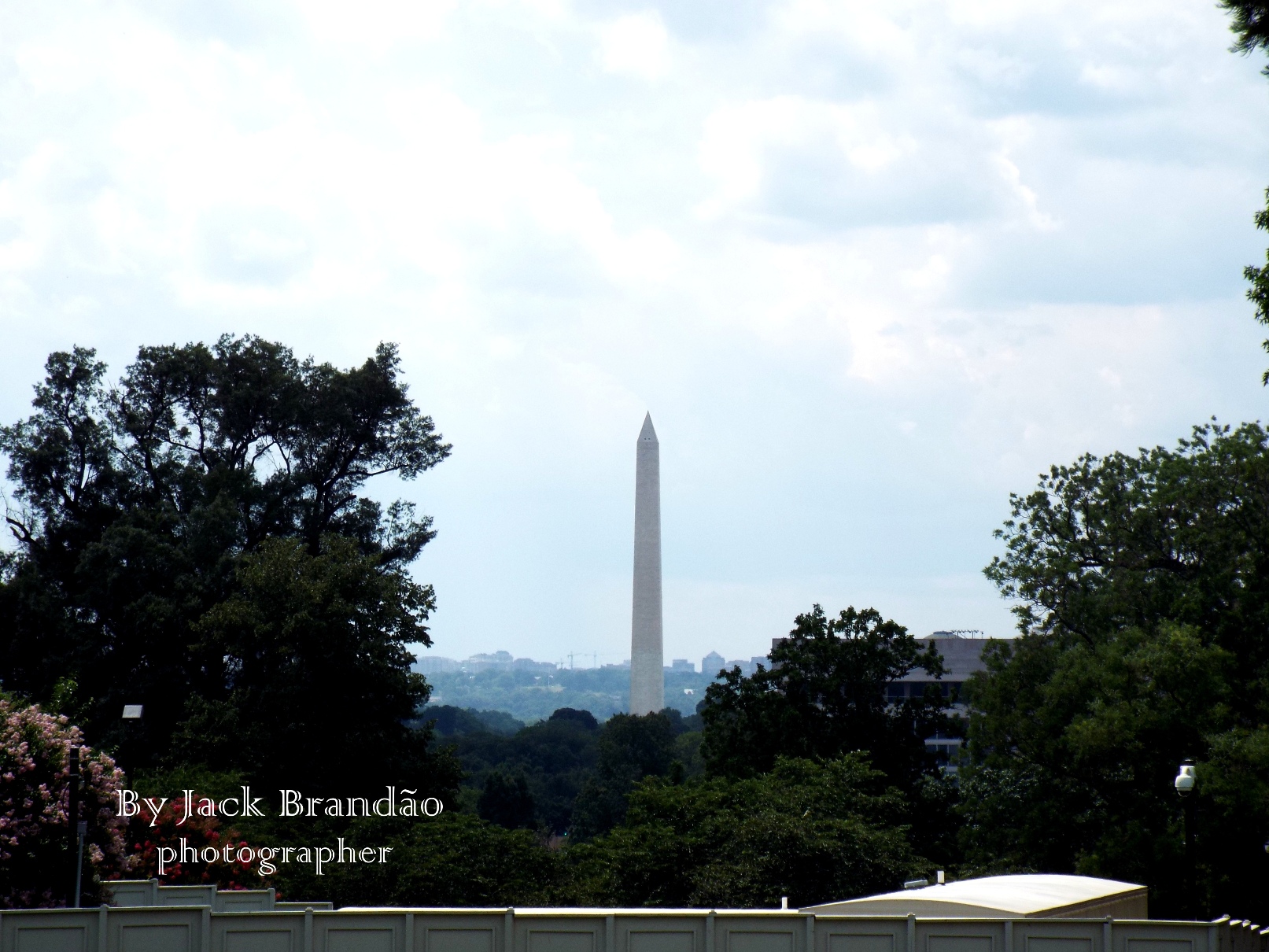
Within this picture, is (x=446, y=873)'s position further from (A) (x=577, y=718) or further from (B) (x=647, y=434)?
(A) (x=577, y=718)

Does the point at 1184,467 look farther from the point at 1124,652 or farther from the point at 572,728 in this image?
the point at 572,728

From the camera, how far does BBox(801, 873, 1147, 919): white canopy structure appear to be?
1684cm

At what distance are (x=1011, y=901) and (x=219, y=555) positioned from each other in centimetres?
3658

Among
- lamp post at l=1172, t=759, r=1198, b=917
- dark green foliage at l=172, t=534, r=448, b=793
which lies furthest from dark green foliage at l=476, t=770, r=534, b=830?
lamp post at l=1172, t=759, r=1198, b=917

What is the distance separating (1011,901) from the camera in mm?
17594

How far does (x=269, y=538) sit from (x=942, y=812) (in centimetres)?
2431

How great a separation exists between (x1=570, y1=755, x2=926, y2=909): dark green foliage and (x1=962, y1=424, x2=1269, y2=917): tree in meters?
5.74

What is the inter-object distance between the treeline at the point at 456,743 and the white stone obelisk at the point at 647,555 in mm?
48436

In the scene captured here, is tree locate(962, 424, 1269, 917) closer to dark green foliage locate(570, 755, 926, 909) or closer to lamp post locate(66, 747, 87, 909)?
dark green foliage locate(570, 755, 926, 909)

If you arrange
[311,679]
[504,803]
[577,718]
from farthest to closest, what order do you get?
[577,718]
[504,803]
[311,679]

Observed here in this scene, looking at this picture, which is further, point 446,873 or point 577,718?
point 577,718

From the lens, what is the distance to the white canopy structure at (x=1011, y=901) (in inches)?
663

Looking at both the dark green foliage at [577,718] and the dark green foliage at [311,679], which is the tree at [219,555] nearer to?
the dark green foliage at [311,679]

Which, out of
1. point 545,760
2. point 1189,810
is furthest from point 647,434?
point 1189,810
